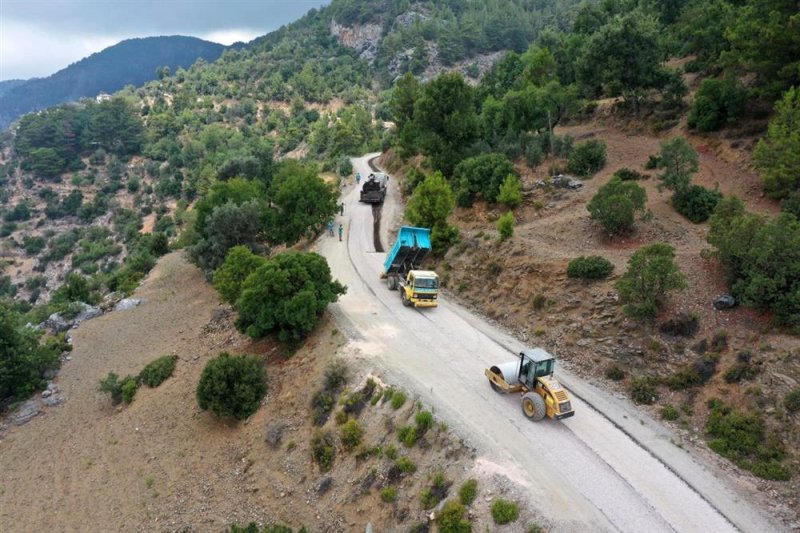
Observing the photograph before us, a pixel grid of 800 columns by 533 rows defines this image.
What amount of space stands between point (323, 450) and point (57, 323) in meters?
34.6

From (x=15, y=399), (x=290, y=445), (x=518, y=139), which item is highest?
(x=518, y=139)

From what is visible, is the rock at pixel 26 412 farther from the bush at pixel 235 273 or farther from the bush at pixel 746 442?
the bush at pixel 746 442

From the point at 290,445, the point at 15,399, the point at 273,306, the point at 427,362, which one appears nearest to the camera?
the point at 290,445

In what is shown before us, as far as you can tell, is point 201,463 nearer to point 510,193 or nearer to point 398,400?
point 398,400

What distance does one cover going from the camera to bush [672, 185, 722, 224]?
27.0 m

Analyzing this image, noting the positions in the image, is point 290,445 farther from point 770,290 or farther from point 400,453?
point 770,290

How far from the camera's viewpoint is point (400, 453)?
17641mm

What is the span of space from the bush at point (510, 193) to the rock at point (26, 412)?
110ft

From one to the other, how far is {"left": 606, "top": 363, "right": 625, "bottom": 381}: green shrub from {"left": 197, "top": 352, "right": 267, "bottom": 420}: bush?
652 inches

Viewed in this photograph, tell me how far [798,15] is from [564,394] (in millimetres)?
27609

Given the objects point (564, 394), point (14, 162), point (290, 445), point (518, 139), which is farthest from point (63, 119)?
point (564, 394)

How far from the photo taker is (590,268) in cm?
2369

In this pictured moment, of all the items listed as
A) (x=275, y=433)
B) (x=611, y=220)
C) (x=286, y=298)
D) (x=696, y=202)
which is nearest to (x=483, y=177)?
(x=611, y=220)

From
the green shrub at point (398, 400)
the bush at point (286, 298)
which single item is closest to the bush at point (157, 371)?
the bush at point (286, 298)
